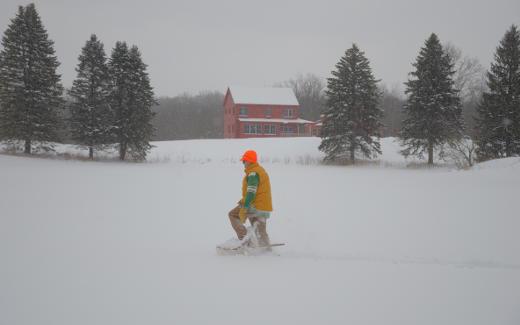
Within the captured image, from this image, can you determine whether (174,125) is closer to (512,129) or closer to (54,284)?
(512,129)

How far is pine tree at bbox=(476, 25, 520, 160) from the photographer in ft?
82.8

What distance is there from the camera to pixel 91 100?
83.5ft

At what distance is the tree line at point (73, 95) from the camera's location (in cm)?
2395

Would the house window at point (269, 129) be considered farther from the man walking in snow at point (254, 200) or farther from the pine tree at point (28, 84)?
the man walking in snow at point (254, 200)

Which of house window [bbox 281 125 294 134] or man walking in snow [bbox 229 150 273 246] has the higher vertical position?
house window [bbox 281 125 294 134]

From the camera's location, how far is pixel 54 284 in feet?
18.3

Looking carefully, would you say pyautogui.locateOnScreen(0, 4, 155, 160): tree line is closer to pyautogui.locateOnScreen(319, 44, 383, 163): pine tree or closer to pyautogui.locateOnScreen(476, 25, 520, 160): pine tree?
pyautogui.locateOnScreen(319, 44, 383, 163): pine tree

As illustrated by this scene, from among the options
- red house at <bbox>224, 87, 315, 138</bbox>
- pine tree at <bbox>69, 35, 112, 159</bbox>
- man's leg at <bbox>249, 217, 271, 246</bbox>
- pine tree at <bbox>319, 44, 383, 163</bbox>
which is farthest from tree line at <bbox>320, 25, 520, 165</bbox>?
red house at <bbox>224, 87, 315, 138</bbox>

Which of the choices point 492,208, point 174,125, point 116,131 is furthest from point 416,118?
point 174,125

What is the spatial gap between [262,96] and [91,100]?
33507 mm

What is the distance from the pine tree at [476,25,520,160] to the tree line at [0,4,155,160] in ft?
86.9

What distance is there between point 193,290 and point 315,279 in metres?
2.09

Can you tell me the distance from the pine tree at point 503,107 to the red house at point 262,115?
2821cm

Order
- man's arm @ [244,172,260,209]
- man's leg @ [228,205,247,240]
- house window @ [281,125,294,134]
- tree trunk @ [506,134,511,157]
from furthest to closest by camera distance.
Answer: house window @ [281,125,294,134] → tree trunk @ [506,134,511,157] → man's leg @ [228,205,247,240] → man's arm @ [244,172,260,209]
